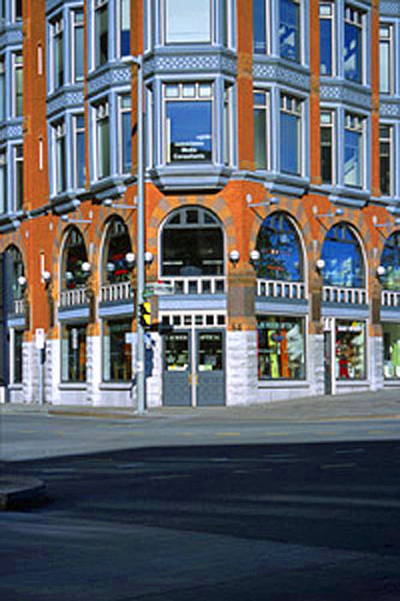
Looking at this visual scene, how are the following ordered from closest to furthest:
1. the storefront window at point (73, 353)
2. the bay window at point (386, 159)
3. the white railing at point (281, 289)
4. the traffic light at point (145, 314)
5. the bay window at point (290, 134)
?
the traffic light at point (145, 314)
the white railing at point (281, 289)
the bay window at point (290, 134)
the storefront window at point (73, 353)
the bay window at point (386, 159)

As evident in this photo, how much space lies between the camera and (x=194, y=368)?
38.1 metres

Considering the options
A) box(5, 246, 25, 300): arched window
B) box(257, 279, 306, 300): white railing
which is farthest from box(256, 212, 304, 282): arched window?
box(5, 246, 25, 300): arched window

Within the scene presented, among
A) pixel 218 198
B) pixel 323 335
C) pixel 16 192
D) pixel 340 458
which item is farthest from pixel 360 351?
pixel 340 458

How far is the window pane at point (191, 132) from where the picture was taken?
3819 centimetres

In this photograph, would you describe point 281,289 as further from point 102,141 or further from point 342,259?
point 102,141

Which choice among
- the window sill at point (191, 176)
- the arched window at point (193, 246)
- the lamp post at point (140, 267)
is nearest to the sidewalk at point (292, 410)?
the lamp post at point (140, 267)

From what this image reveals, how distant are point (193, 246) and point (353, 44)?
11.2m

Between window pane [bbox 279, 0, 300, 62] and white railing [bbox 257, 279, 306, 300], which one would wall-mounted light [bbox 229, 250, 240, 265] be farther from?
window pane [bbox 279, 0, 300, 62]

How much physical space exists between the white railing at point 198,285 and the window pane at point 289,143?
5.04 m

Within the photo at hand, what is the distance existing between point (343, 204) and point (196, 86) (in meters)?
8.22

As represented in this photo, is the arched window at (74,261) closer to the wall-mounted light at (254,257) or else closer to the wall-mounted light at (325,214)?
the wall-mounted light at (254,257)

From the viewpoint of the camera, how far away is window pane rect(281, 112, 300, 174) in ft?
132

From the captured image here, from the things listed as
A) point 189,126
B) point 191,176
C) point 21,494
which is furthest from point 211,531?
point 189,126

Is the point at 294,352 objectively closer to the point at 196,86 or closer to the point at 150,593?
the point at 196,86
